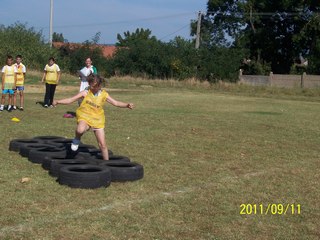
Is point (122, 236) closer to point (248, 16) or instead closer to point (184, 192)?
point (184, 192)

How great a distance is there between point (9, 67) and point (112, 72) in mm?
34479

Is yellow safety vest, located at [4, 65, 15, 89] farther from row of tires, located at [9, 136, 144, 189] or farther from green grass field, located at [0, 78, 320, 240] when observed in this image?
row of tires, located at [9, 136, 144, 189]

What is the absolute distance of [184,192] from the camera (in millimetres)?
6500

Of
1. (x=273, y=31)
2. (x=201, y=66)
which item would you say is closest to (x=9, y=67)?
(x=201, y=66)

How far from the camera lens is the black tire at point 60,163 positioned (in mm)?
6973

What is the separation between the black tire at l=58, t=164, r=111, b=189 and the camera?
6371 millimetres

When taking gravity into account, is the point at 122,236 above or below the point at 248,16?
below

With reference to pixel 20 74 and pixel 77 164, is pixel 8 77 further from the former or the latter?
pixel 77 164

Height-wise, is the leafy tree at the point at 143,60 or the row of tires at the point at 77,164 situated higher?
the leafy tree at the point at 143,60

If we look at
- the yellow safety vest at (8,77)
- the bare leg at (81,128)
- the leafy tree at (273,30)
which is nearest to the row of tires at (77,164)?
the bare leg at (81,128)

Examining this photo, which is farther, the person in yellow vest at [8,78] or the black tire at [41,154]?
the person in yellow vest at [8,78]

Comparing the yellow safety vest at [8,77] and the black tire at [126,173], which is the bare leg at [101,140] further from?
the yellow safety vest at [8,77]
